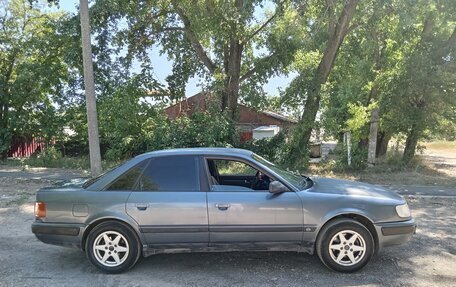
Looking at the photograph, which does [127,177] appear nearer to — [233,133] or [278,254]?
[278,254]

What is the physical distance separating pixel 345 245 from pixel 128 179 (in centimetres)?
273

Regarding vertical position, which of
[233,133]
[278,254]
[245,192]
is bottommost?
[278,254]

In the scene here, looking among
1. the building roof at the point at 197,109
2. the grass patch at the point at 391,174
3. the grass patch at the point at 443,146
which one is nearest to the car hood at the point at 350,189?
the grass patch at the point at 391,174

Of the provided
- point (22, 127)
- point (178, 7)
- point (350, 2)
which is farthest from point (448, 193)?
point (22, 127)

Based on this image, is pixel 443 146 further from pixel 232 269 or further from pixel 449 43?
pixel 232 269

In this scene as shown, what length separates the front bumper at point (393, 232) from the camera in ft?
17.3

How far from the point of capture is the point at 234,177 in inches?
257

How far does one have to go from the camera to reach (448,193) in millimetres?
11328

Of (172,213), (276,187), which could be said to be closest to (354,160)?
(276,187)

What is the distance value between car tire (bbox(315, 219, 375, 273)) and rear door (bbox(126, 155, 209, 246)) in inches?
55.5

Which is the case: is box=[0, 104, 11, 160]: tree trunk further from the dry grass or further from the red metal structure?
the dry grass

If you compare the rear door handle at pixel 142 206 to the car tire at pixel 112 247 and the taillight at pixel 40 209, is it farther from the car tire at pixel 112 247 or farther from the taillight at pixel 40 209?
the taillight at pixel 40 209

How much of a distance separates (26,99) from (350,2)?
51.3 ft

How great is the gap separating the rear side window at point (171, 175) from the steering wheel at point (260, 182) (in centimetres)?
88
